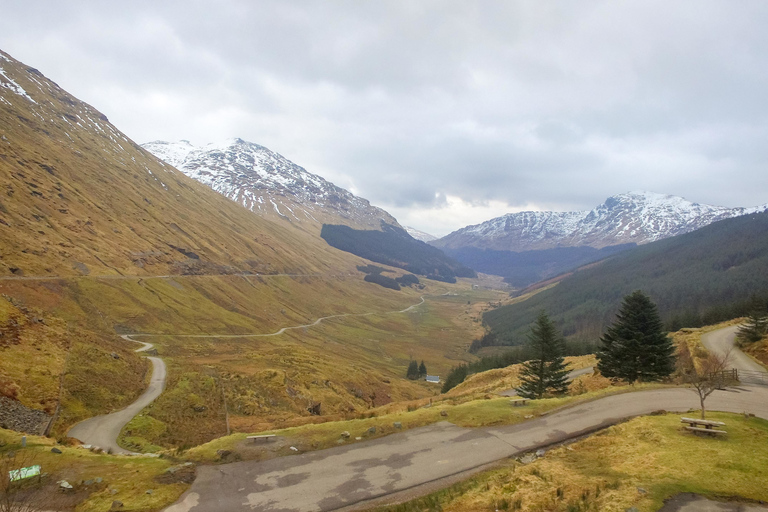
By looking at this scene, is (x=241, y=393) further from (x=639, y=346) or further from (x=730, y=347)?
(x=730, y=347)

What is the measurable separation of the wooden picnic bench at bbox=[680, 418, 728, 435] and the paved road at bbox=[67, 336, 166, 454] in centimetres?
4115

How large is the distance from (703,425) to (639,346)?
18799 millimetres

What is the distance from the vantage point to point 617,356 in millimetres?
38906

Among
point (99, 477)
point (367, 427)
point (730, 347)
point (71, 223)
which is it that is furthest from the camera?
point (71, 223)

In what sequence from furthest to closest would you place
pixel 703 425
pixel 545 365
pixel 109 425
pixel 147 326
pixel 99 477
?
pixel 147 326 → pixel 545 365 → pixel 109 425 → pixel 703 425 → pixel 99 477

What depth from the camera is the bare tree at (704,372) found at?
22.6 m

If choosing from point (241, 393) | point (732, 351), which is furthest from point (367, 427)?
point (732, 351)

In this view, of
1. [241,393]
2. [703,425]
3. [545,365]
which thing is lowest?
[241,393]

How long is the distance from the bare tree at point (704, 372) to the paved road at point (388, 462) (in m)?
1.98

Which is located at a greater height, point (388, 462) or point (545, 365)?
point (545, 365)

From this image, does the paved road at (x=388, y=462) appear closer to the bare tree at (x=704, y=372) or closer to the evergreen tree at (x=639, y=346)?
the bare tree at (x=704, y=372)

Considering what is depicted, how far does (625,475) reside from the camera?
53.9 ft

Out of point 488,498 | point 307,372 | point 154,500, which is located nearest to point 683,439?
point 488,498

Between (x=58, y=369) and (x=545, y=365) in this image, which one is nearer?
(x=58, y=369)
